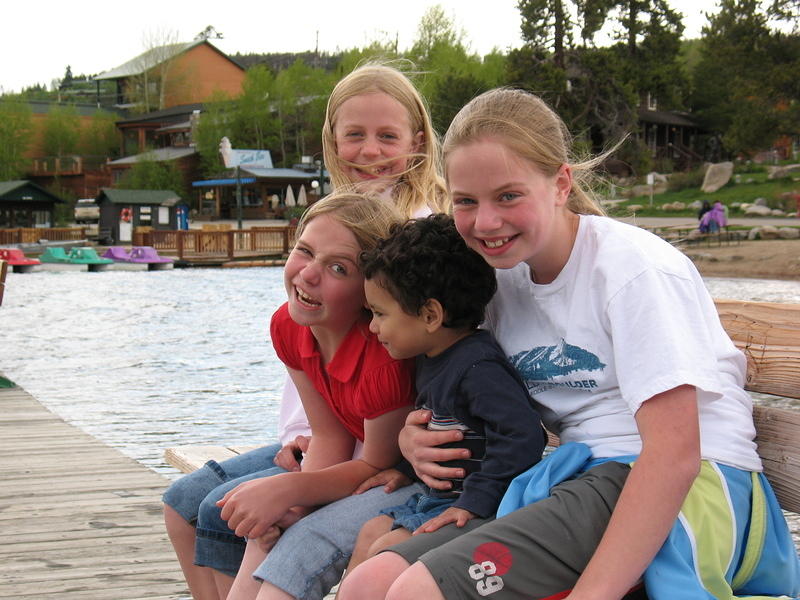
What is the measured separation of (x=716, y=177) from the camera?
36.8 meters

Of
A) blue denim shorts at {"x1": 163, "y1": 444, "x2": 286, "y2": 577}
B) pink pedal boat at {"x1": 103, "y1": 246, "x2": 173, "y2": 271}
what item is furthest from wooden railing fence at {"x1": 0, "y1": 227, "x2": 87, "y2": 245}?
blue denim shorts at {"x1": 163, "y1": 444, "x2": 286, "y2": 577}

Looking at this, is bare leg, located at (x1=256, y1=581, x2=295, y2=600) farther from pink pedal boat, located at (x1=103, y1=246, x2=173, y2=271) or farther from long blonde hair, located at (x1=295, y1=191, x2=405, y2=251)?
pink pedal boat, located at (x1=103, y1=246, x2=173, y2=271)

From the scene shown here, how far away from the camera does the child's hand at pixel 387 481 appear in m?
2.11

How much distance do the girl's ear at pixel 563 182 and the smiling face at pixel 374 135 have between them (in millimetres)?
761

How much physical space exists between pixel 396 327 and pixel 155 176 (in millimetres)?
54993

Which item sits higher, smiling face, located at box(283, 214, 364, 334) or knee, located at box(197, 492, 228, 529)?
smiling face, located at box(283, 214, 364, 334)

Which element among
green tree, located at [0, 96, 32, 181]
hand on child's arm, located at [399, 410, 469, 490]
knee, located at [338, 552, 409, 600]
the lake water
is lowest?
the lake water

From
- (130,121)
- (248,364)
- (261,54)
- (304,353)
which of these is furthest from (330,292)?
(261,54)

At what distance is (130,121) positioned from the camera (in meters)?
64.4

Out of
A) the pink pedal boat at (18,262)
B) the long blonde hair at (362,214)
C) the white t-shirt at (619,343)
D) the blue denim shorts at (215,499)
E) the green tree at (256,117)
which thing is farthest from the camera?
the green tree at (256,117)

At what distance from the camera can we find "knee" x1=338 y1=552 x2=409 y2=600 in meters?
1.64

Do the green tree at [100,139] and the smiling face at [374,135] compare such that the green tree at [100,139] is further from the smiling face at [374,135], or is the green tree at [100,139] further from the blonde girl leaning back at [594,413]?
the blonde girl leaning back at [594,413]

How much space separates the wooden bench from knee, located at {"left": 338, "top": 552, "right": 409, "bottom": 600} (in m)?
0.81

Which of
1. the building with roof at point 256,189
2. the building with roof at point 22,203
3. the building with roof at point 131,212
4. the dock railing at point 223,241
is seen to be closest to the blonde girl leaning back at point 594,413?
the dock railing at point 223,241
